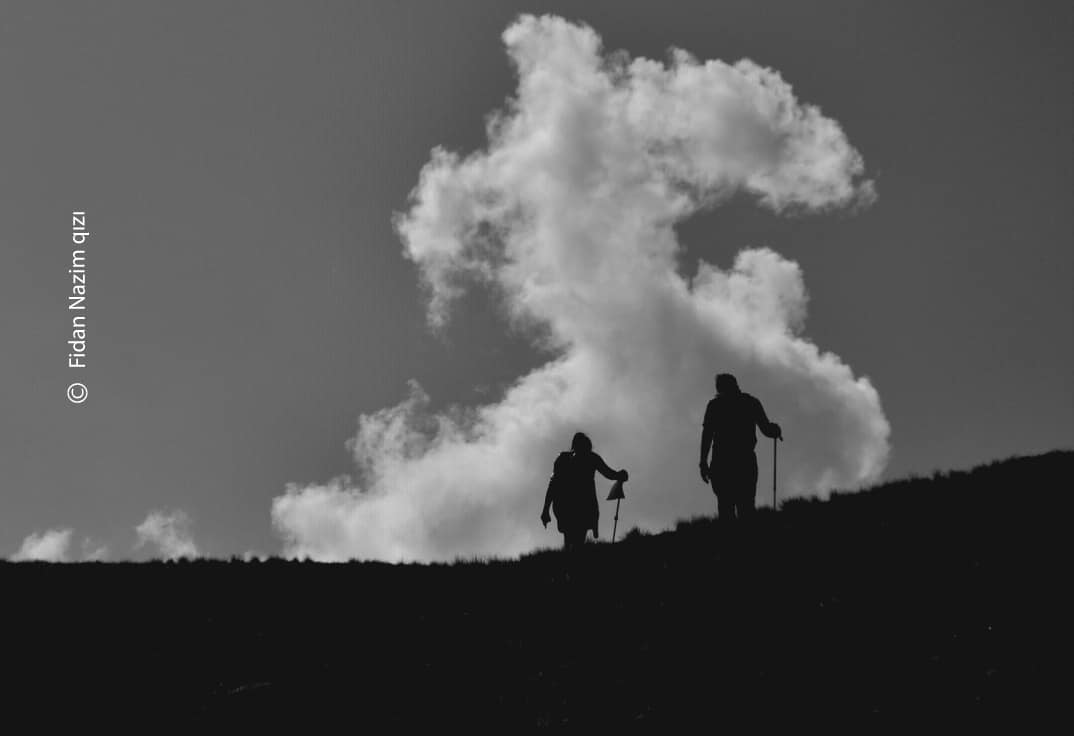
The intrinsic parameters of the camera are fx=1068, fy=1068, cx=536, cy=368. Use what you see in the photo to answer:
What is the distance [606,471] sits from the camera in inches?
711

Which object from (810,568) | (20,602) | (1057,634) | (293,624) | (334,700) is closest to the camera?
(1057,634)

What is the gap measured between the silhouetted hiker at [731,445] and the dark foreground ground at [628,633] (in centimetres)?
51

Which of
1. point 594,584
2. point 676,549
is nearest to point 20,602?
point 594,584

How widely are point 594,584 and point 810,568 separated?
302cm

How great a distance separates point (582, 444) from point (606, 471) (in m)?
0.75

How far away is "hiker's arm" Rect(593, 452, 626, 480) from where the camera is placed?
17891 millimetres

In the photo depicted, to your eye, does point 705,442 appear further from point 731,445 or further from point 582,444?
point 582,444

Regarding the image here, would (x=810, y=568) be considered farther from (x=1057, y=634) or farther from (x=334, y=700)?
(x=334, y=700)

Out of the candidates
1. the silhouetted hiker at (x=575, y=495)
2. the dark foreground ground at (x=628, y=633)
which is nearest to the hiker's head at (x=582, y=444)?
the silhouetted hiker at (x=575, y=495)

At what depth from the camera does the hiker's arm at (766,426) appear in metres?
15.0

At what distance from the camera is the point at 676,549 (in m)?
14.3

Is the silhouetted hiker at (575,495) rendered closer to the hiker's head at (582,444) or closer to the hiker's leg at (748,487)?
the hiker's head at (582,444)

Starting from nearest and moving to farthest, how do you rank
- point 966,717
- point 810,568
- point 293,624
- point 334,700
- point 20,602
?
point 966,717
point 334,700
point 810,568
point 293,624
point 20,602

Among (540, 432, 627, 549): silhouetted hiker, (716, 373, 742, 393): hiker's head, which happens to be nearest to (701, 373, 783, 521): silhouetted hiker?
(716, 373, 742, 393): hiker's head
